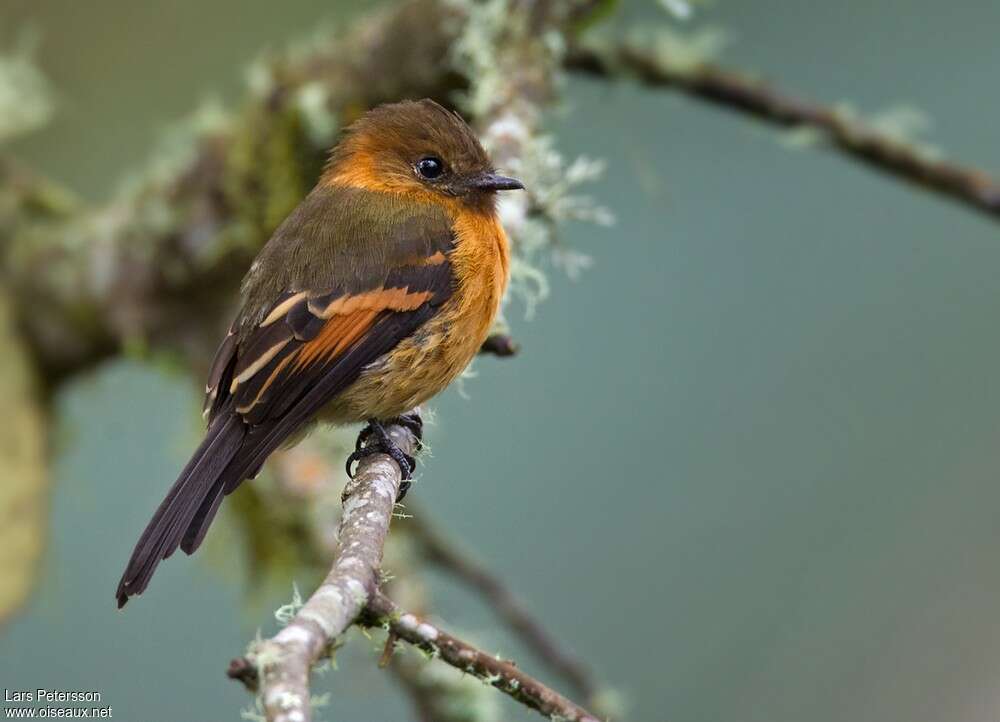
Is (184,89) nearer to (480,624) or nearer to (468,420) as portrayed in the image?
(468,420)

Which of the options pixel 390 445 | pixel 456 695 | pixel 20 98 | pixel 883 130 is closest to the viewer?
pixel 390 445

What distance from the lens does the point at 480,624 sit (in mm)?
4504

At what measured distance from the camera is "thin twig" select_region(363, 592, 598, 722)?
1925 mm

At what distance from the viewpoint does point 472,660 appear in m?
1.95

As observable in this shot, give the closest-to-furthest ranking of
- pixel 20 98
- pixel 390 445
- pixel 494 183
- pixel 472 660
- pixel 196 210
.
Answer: pixel 472 660
pixel 390 445
pixel 494 183
pixel 196 210
pixel 20 98

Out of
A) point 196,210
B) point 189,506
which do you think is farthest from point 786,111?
point 189,506

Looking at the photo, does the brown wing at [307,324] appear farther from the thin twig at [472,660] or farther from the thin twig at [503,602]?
the thin twig at [503,602]

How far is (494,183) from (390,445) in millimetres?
836

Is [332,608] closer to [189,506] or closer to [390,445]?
[189,506]

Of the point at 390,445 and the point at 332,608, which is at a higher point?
the point at 390,445

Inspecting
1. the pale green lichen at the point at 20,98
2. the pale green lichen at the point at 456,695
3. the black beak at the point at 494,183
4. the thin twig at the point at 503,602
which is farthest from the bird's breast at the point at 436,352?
the pale green lichen at the point at 20,98


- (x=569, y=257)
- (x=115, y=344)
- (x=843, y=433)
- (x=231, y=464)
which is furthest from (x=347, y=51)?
(x=843, y=433)

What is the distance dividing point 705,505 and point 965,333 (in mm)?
1136

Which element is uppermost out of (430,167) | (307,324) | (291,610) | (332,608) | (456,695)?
(430,167)
